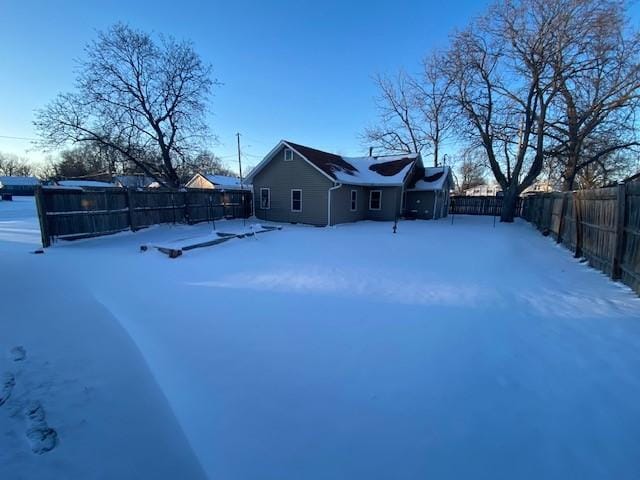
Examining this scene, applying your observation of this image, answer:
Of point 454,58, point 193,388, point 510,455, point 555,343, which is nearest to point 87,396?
point 193,388

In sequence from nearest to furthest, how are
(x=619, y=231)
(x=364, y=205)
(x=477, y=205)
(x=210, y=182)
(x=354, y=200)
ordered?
(x=619, y=231)
(x=354, y=200)
(x=364, y=205)
(x=477, y=205)
(x=210, y=182)

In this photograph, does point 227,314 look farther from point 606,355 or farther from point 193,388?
point 606,355

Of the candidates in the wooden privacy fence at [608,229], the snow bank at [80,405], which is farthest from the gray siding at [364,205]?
the snow bank at [80,405]

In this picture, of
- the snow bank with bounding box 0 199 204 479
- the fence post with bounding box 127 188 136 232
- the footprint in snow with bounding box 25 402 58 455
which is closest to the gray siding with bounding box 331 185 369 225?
the fence post with bounding box 127 188 136 232

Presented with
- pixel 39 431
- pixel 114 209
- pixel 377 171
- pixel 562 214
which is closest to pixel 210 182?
pixel 377 171

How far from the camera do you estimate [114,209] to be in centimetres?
1062

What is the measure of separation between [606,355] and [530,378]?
1106 millimetres

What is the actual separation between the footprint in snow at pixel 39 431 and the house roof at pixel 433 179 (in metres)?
20.0

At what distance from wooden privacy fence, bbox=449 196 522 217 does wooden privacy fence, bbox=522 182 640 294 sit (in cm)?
1700

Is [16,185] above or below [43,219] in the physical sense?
above

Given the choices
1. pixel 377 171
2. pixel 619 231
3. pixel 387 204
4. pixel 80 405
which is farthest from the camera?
pixel 377 171

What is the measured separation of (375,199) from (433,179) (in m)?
5.01

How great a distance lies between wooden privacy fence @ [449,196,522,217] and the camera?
79.8ft

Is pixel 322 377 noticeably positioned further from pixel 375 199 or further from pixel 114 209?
pixel 375 199
